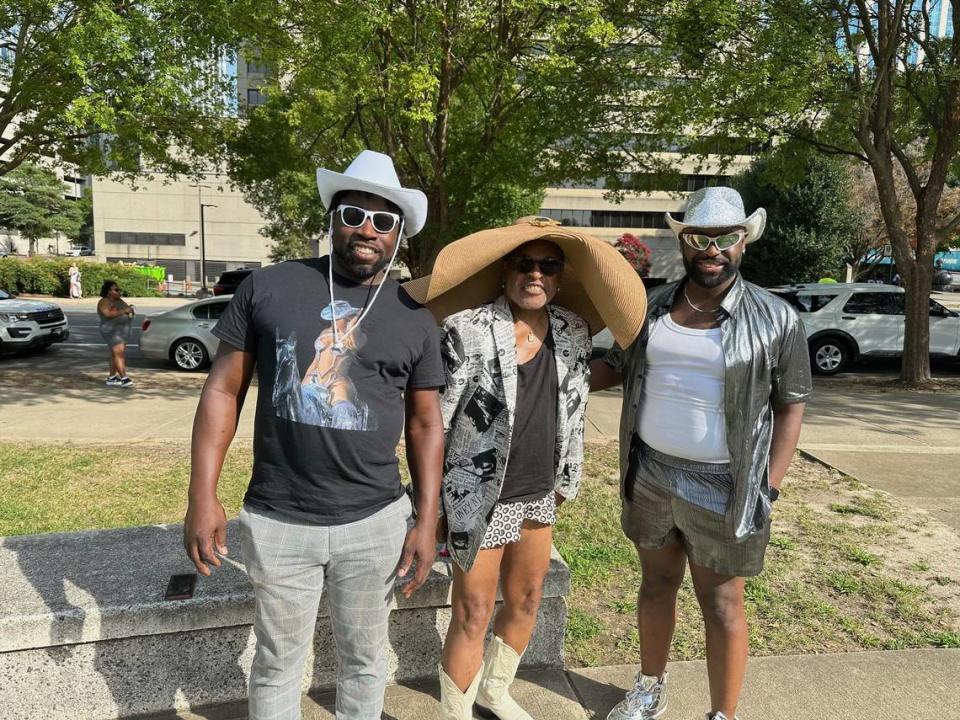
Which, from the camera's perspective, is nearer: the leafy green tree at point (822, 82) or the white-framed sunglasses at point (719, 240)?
the white-framed sunglasses at point (719, 240)

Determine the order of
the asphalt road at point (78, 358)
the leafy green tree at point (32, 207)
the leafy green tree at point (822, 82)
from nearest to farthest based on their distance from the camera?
the leafy green tree at point (822, 82) < the asphalt road at point (78, 358) < the leafy green tree at point (32, 207)

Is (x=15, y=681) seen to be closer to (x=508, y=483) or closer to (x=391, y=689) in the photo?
(x=391, y=689)

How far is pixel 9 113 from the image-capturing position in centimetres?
945

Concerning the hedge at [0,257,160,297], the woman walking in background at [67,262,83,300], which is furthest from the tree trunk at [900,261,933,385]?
the woman walking in background at [67,262,83,300]

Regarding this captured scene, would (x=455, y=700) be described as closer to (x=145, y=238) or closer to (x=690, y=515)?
(x=690, y=515)

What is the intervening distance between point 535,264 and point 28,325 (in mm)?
13861

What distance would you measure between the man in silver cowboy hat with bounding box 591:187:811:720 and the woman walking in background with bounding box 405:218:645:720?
0.19 m

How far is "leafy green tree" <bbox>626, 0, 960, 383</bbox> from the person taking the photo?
8812 mm

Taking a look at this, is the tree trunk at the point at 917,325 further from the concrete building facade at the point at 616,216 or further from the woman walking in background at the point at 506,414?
the concrete building facade at the point at 616,216

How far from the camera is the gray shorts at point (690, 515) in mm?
2406

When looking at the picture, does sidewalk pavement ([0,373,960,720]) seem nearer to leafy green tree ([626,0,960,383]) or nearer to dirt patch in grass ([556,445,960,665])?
dirt patch in grass ([556,445,960,665])

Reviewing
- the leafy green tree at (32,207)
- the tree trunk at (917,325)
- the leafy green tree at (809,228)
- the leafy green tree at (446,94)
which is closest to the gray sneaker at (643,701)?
the leafy green tree at (446,94)

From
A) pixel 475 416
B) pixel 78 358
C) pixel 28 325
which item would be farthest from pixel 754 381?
pixel 28 325

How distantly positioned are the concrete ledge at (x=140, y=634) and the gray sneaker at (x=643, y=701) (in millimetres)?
424
